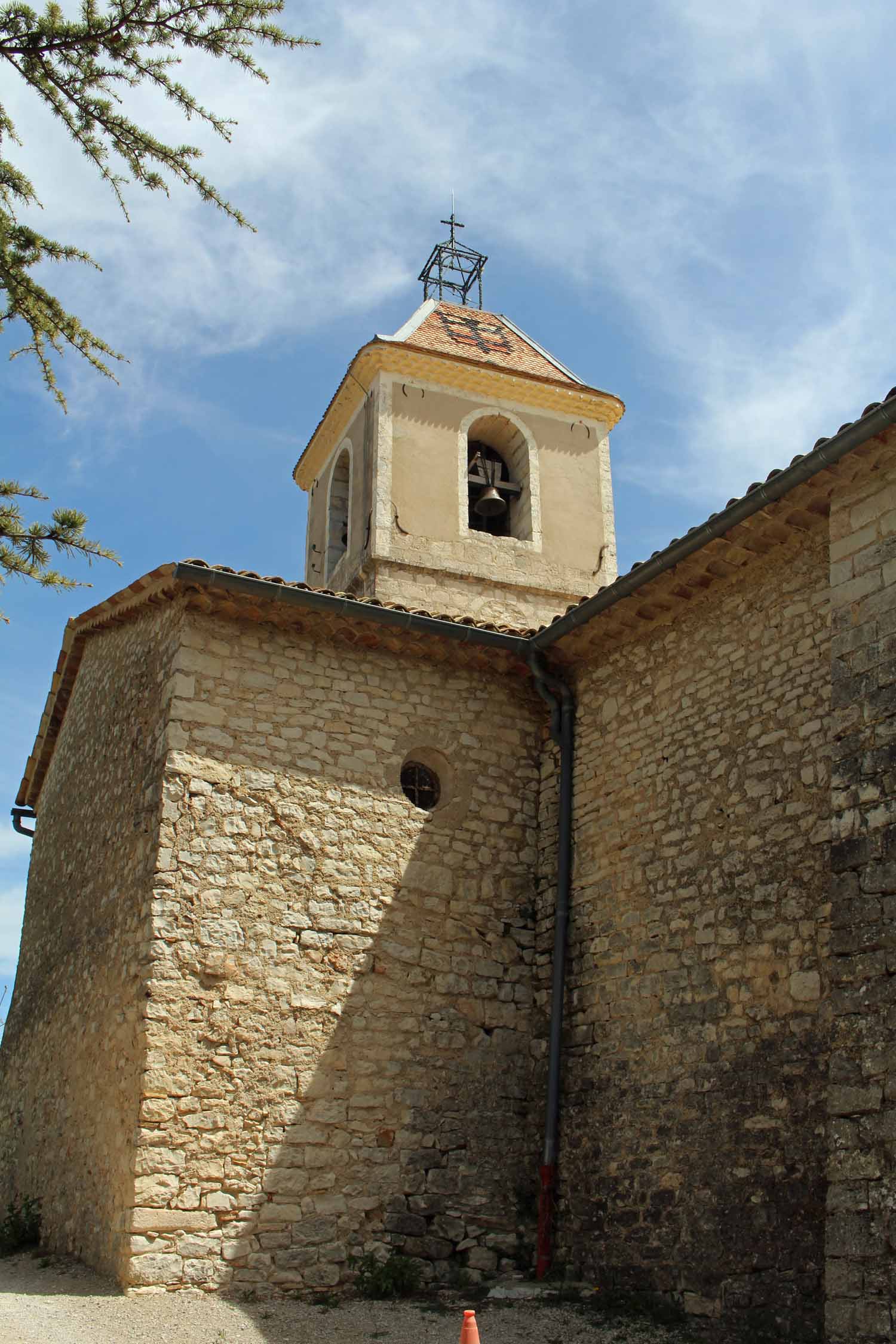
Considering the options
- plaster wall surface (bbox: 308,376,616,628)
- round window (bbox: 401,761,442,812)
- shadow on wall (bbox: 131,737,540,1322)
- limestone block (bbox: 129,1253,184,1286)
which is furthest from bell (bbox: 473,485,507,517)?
limestone block (bbox: 129,1253,184,1286)

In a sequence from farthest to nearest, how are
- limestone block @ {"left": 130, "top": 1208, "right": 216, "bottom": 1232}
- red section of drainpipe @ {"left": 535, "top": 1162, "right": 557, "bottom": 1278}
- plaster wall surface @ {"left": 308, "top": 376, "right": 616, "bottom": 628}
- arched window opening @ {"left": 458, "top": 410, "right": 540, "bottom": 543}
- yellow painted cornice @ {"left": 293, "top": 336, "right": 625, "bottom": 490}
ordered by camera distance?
yellow painted cornice @ {"left": 293, "top": 336, "right": 625, "bottom": 490}, arched window opening @ {"left": 458, "top": 410, "right": 540, "bottom": 543}, plaster wall surface @ {"left": 308, "top": 376, "right": 616, "bottom": 628}, red section of drainpipe @ {"left": 535, "top": 1162, "right": 557, "bottom": 1278}, limestone block @ {"left": 130, "top": 1208, "right": 216, "bottom": 1232}

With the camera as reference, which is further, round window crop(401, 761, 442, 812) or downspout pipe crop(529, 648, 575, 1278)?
round window crop(401, 761, 442, 812)

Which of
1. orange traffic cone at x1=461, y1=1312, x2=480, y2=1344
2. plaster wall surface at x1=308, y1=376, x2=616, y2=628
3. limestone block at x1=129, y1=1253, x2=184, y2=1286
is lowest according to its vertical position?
limestone block at x1=129, y1=1253, x2=184, y2=1286

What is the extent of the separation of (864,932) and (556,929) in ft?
11.5

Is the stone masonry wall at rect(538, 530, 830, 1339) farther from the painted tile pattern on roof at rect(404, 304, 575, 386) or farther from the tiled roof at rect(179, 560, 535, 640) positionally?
the painted tile pattern on roof at rect(404, 304, 575, 386)

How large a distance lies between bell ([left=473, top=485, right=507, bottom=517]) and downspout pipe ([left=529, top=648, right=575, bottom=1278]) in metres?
3.52

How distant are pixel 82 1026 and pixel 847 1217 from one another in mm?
6006

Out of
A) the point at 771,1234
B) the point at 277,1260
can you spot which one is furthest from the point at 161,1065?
the point at 771,1234

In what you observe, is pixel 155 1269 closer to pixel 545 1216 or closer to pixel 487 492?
pixel 545 1216

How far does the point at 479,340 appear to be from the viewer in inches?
600

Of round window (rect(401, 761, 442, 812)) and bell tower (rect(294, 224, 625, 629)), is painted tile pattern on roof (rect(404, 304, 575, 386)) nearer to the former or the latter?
bell tower (rect(294, 224, 625, 629))

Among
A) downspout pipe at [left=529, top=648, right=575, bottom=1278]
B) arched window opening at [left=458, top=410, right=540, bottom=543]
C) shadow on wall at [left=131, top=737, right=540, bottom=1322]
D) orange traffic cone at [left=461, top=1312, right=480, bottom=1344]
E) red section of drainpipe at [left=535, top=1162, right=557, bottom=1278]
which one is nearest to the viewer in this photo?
orange traffic cone at [left=461, top=1312, right=480, bottom=1344]

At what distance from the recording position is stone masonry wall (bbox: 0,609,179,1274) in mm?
8578

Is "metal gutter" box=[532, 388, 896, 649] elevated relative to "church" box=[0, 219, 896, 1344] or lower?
elevated
